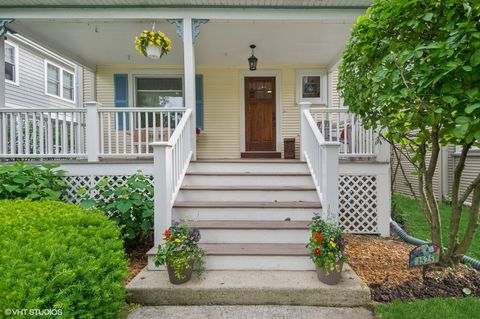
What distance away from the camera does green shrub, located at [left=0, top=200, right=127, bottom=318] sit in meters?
1.71

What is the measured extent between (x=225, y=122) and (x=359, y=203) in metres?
3.67

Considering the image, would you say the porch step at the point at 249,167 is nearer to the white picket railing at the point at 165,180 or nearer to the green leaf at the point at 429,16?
the white picket railing at the point at 165,180

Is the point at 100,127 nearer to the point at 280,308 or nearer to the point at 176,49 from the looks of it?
the point at 176,49

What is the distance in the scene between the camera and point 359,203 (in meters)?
4.76

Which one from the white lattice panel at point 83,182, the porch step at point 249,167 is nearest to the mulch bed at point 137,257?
the white lattice panel at point 83,182

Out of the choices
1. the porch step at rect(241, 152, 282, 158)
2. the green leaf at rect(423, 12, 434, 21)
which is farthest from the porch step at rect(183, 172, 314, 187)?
the porch step at rect(241, 152, 282, 158)

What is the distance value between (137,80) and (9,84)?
4203 mm

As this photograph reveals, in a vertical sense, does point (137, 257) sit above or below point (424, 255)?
below

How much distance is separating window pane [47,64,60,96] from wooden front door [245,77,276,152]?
7184 millimetres

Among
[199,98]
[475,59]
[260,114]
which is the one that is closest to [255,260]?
[475,59]

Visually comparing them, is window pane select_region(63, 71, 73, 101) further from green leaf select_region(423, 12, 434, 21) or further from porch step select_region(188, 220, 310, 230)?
green leaf select_region(423, 12, 434, 21)

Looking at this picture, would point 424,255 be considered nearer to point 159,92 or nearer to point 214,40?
point 214,40

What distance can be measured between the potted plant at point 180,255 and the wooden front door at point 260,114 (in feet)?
14.9

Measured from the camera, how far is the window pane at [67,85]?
11140 mm
